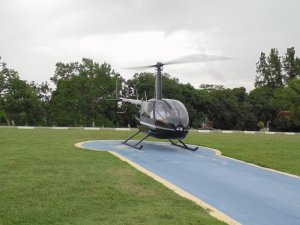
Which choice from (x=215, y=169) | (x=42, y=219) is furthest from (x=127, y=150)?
(x=42, y=219)

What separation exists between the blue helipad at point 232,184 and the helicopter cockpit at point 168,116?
1.02 metres

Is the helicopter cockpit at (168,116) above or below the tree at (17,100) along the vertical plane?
below

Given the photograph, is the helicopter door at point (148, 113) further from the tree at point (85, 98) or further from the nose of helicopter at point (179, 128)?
the tree at point (85, 98)

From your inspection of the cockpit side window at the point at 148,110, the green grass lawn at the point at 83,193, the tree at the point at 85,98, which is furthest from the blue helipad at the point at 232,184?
the tree at the point at 85,98

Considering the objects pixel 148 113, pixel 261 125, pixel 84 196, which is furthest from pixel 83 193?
pixel 261 125

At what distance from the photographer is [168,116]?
15617 mm

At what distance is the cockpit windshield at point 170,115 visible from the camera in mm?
15555

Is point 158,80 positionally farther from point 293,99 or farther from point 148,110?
point 293,99

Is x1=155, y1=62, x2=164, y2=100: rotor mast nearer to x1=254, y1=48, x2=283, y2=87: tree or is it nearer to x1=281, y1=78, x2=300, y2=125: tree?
x1=281, y1=78, x2=300, y2=125: tree

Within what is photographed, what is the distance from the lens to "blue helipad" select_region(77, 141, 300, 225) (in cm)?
738

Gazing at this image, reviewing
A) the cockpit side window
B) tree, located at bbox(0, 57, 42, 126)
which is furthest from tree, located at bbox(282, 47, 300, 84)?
the cockpit side window

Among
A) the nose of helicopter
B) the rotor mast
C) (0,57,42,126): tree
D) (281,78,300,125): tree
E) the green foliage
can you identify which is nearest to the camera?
the nose of helicopter

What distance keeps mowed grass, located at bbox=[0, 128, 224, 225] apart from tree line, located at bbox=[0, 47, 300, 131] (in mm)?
34829

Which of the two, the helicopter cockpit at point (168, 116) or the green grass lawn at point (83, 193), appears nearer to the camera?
the green grass lawn at point (83, 193)
